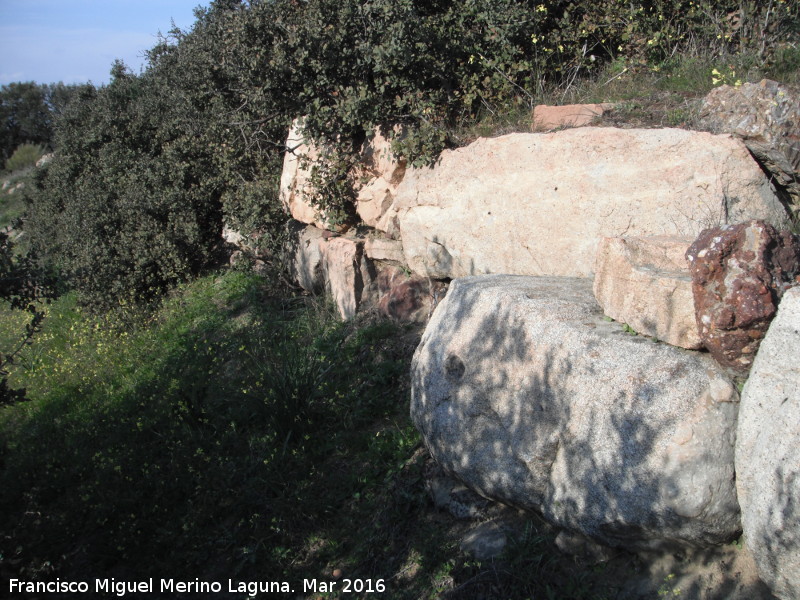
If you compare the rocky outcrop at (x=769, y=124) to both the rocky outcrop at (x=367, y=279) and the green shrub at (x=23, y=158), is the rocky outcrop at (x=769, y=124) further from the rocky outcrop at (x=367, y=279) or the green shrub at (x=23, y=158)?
the green shrub at (x=23, y=158)

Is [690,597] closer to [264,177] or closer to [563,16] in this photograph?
[563,16]

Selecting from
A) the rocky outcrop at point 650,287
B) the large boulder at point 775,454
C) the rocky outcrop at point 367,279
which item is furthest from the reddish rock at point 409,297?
the large boulder at point 775,454

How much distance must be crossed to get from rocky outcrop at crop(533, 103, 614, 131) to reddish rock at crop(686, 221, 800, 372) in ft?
8.53

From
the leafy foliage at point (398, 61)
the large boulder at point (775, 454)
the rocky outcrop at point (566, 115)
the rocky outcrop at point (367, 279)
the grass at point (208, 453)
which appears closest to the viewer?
the large boulder at point (775, 454)

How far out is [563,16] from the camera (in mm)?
6453

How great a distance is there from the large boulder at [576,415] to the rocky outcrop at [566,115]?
5.67ft

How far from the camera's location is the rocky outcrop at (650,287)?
3.09 metres

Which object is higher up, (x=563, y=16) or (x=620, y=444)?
(x=563, y=16)

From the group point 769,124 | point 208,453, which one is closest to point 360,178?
point 208,453

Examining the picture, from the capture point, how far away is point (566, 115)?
5.40 meters

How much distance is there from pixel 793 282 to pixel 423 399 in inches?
87.9

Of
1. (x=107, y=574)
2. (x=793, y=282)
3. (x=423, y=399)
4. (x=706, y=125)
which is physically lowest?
(x=107, y=574)

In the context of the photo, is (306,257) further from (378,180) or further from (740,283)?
(740,283)

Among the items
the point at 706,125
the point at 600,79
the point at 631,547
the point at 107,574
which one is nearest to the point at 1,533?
the point at 107,574
